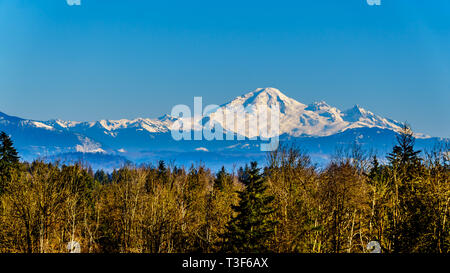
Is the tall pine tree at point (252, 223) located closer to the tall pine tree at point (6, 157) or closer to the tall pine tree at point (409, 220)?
the tall pine tree at point (409, 220)

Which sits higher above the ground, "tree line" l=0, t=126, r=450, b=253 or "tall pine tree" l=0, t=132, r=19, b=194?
"tall pine tree" l=0, t=132, r=19, b=194

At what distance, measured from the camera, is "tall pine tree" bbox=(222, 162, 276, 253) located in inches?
1123

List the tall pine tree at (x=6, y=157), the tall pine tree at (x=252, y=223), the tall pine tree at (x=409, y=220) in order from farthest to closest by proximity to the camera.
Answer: the tall pine tree at (x=6, y=157)
the tall pine tree at (x=252, y=223)
the tall pine tree at (x=409, y=220)

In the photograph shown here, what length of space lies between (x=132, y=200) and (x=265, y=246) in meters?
17.2

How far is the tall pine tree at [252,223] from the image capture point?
93.6 feet

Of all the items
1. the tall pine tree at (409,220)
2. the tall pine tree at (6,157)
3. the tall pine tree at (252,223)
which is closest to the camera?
the tall pine tree at (409,220)

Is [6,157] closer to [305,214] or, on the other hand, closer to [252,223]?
[252,223]

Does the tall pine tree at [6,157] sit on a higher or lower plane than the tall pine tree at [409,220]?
higher

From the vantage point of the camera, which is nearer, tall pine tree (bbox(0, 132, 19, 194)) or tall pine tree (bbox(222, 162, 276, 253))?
tall pine tree (bbox(222, 162, 276, 253))

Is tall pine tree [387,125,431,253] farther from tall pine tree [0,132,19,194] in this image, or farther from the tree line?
tall pine tree [0,132,19,194]

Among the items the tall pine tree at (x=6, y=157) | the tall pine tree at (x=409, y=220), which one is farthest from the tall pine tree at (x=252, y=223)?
the tall pine tree at (x=6, y=157)

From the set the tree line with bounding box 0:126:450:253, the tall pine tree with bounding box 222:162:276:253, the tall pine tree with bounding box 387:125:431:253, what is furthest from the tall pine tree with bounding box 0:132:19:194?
the tall pine tree with bounding box 387:125:431:253

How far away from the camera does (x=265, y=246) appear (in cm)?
2845
